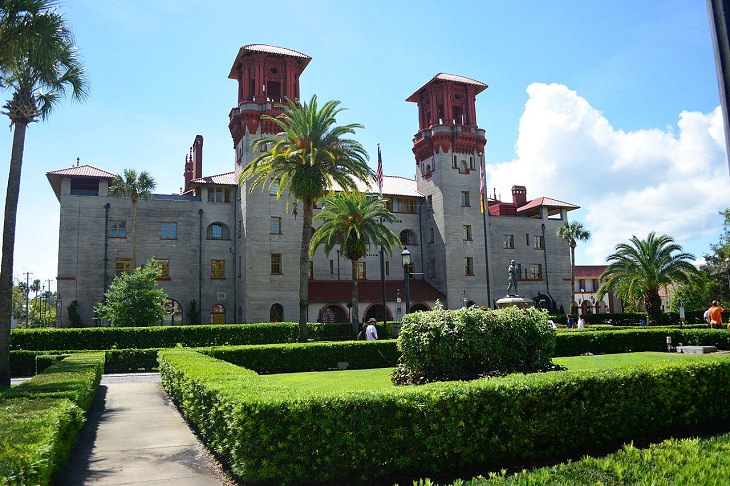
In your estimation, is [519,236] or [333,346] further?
[519,236]

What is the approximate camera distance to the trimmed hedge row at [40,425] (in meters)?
5.44

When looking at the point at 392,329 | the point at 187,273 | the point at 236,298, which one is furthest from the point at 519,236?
the point at 187,273

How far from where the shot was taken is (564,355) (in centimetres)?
2794

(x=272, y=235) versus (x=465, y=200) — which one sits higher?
(x=465, y=200)

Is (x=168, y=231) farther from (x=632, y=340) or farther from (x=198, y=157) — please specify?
(x=632, y=340)

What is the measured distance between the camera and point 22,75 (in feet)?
65.3

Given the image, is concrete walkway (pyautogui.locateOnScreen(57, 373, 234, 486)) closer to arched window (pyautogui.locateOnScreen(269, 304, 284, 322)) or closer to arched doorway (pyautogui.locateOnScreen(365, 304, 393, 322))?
arched window (pyautogui.locateOnScreen(269, 304, 284, 322))

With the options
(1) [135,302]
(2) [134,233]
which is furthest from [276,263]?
(1) [135,302]

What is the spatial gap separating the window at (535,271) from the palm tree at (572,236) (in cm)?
362

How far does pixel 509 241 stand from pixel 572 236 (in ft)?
25.3

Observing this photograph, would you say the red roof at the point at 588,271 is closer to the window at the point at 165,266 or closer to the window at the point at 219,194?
the window at the point at 219,194

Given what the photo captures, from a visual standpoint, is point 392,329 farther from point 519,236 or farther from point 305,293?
point 519,236

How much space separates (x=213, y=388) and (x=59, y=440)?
8.00 ft

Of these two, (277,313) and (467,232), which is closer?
(277,313)
